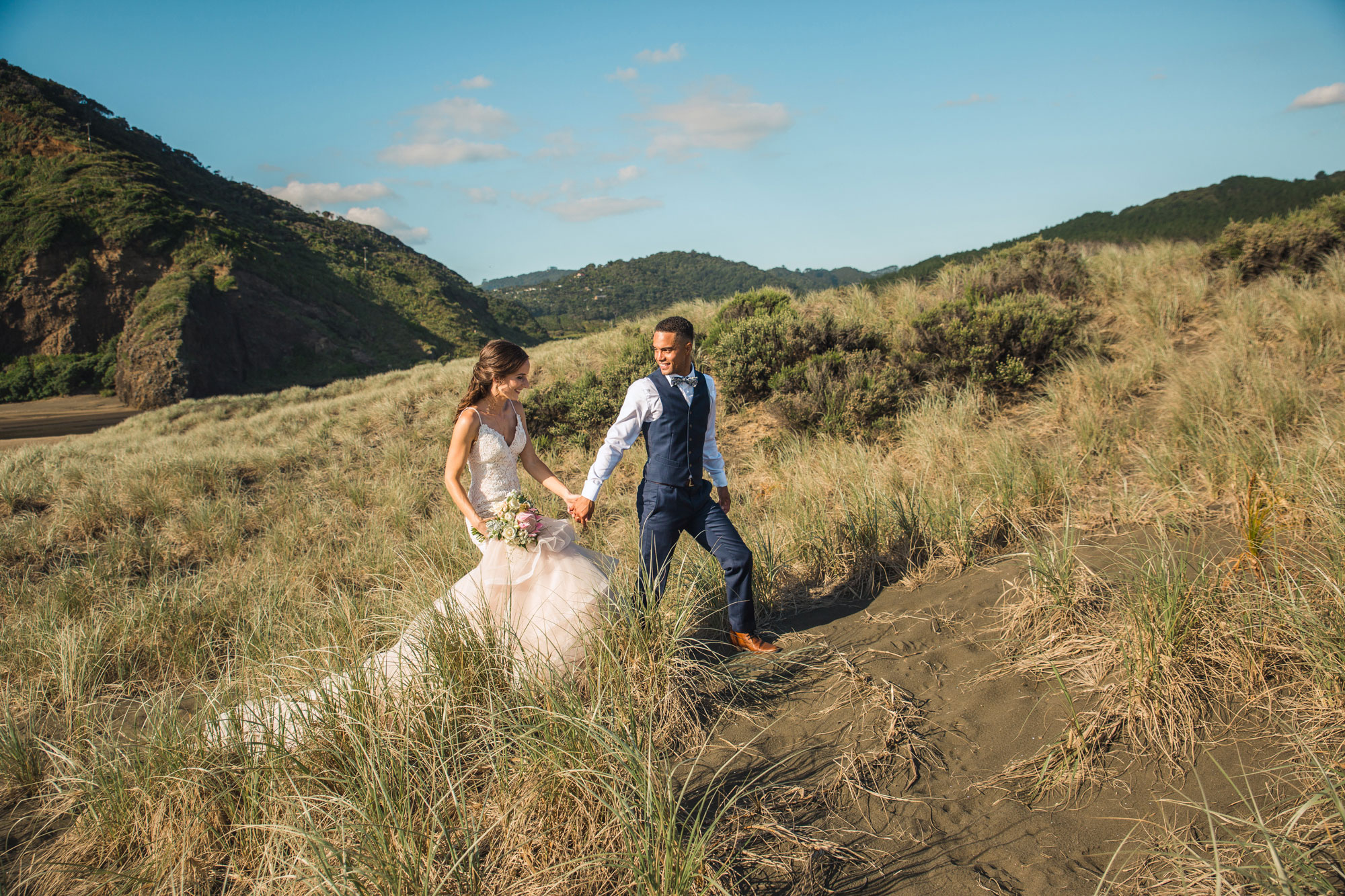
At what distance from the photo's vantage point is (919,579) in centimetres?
421

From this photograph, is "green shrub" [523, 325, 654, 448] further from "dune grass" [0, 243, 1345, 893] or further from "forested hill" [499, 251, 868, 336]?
"forested hill" [499, 251, 868, 336]

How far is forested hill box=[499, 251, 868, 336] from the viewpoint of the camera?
70125 mm

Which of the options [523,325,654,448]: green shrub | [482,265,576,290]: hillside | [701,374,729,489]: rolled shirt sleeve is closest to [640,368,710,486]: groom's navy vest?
[701,374,729,489]: rolled shirt sleeve

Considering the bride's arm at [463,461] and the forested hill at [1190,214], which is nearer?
the bride's arm at [463,461]

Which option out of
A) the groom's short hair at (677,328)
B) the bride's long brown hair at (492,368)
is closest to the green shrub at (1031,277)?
the groom's short hair at (677,328)

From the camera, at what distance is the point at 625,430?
12.0 ft

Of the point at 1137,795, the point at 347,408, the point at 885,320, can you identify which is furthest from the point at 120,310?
the point at 1137,795

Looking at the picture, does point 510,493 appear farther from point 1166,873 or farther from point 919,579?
point 1166,873

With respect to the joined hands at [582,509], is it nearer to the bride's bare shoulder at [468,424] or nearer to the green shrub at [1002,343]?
the bride's bare shoulder at [468,424]

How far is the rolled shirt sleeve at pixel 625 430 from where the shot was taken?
3605 millimetres

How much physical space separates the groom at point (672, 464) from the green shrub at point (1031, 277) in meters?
7.63

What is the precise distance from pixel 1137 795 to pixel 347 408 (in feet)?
55.0

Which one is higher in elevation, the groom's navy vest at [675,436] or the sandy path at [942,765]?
the groom's navy vest at [675,436]

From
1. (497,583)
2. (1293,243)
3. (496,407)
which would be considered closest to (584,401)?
(496,407)
